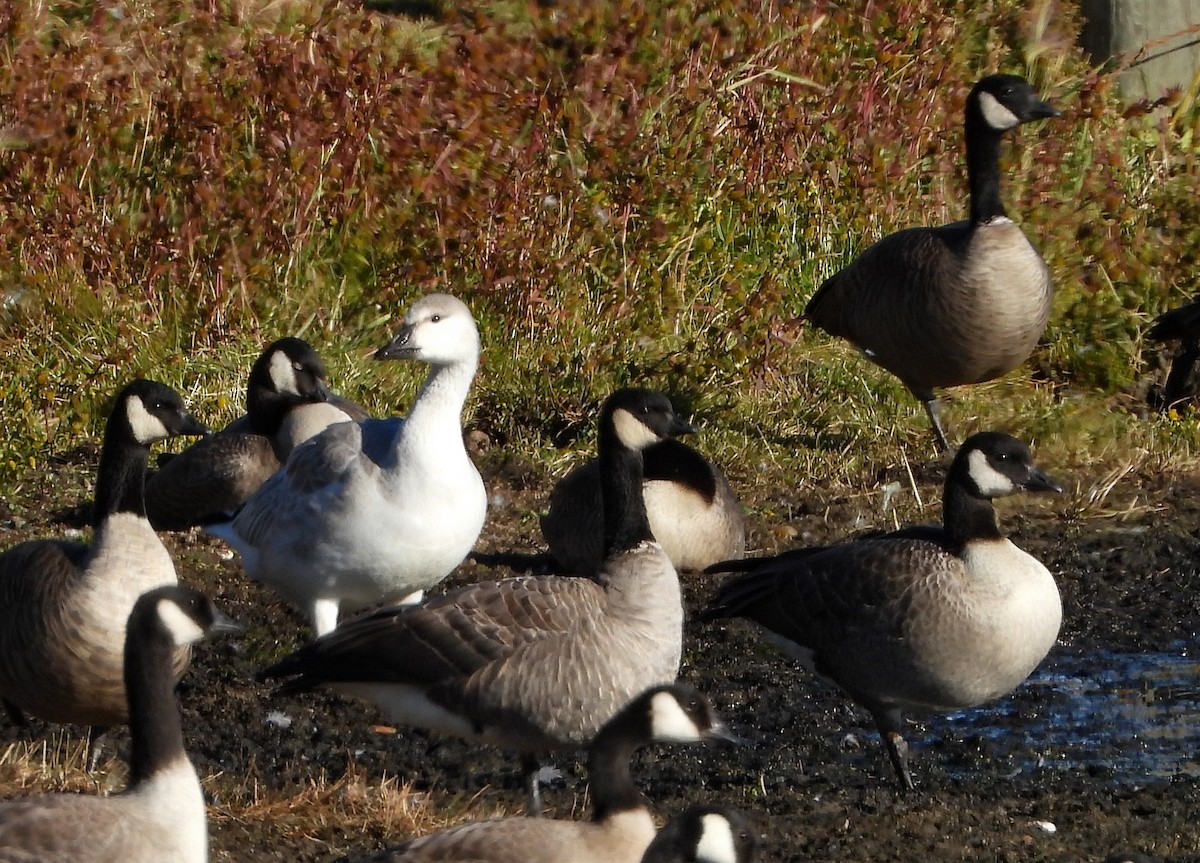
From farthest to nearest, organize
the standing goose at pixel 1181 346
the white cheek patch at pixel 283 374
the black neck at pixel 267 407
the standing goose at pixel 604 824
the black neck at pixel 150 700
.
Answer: the standing goose at pixel 1181 346
the black neck at pixel 267 407
the white cheek patch at pixel 283 374
the black neck at pixel 150 700
the standing goose at pixel 604 824

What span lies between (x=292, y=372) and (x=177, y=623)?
357 centimetres

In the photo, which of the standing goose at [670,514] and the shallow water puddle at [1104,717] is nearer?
the shallow water puddle at [1104,717]

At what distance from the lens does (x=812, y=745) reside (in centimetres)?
633

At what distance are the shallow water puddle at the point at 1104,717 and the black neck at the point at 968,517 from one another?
0.79 m

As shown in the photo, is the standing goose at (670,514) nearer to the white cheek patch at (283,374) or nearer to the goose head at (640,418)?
the white cheek patch at (283,374)

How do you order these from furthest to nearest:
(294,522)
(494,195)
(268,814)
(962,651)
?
(494,195), (294,522), (962,651), (268,814)

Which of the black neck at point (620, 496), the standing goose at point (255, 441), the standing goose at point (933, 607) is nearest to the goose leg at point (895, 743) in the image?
the standing goose at point (933, 607)

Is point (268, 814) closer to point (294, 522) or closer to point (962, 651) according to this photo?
point (294, 522)

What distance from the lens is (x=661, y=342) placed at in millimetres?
9914

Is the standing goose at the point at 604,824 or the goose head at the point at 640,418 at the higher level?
the goose head at the point at 640,418

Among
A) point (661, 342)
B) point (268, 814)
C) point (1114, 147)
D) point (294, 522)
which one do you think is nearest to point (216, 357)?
point (661, 342)

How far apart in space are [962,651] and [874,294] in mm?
3703

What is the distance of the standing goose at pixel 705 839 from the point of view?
12.9 ft

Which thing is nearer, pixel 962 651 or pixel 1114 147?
pixel 962 651
